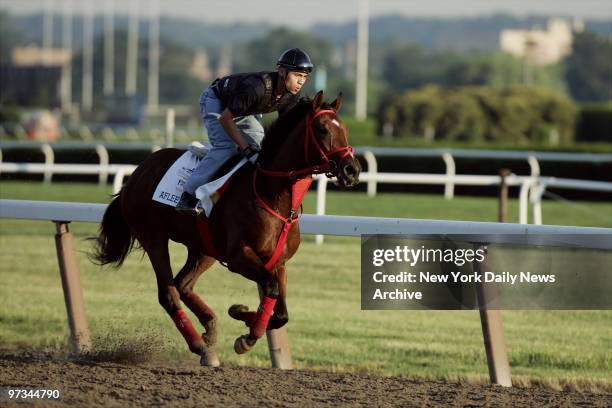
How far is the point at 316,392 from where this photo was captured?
521cm

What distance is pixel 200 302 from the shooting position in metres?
6.18

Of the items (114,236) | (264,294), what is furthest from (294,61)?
(114,236)

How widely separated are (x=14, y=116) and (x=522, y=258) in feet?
179

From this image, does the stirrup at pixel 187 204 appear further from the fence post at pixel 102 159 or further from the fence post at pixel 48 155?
the fence post at pixel 48 155

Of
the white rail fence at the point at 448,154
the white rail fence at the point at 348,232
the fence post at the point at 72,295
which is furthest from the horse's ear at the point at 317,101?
the white rail fence at the point at 448,154

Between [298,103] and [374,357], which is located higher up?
[298,103]

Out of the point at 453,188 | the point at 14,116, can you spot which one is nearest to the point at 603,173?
the point at 453,188

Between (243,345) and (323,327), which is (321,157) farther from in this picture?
(323,327)

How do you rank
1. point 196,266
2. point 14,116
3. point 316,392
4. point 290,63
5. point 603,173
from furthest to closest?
point 14,116
point 603,173
point 196,266
point 290,63
point 316,392

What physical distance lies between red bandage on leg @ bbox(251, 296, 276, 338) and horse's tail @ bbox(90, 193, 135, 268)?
1424 mm

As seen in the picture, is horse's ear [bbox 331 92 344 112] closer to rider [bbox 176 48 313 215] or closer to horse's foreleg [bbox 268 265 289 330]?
rider [bbox 176 48 313 215]

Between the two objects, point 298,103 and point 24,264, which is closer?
point 298,103

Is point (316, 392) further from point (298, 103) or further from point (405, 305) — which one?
point (298, 103)

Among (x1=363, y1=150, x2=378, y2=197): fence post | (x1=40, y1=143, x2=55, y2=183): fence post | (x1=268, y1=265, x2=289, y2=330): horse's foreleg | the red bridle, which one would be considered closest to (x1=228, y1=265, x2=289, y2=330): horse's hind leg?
(x1=268, y1=265, x2=289, y2=330): horse's foreleg
